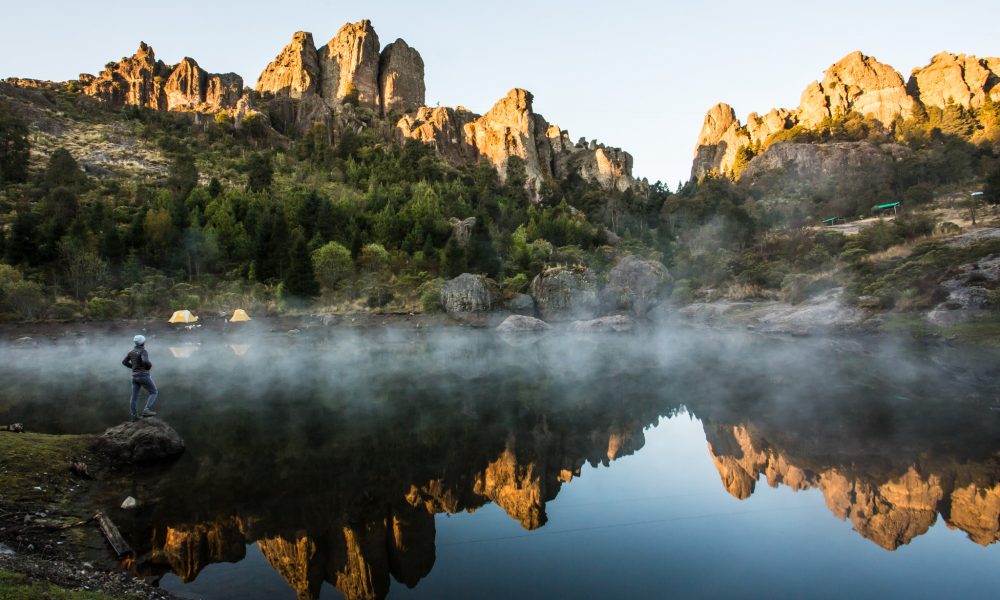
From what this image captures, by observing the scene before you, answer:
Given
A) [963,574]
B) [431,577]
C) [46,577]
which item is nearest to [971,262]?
[963,574]

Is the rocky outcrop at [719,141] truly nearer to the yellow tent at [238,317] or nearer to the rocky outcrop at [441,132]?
the rocky outcrop at [441,132]

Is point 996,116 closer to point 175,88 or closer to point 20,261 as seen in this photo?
point 20,261

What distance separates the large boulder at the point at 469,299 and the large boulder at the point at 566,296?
3712mm

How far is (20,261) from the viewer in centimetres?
3966

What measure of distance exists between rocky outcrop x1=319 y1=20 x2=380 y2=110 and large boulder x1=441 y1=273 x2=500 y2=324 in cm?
8128

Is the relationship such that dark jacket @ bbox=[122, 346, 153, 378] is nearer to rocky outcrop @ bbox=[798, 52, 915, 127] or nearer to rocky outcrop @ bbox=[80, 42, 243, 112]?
rocky outcrop @ bbox=[80, 42, 243, 112]

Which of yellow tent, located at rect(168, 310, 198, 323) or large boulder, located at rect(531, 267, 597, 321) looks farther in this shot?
large boulder, located at rect(531, 267, 597, 321)

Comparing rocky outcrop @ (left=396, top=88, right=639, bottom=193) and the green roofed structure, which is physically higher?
rocky outcrop @ (left=396, top=88, right=639, bottom=193)

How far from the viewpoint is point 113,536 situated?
6.37 m

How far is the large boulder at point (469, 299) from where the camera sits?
40.0m

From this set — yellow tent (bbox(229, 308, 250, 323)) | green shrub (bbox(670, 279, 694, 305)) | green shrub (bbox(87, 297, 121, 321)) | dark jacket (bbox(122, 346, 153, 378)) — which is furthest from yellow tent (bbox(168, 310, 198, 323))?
green shrub (bbox(670, 279, 694, 305))

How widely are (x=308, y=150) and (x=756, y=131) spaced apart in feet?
312

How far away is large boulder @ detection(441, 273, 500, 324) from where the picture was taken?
40.0m

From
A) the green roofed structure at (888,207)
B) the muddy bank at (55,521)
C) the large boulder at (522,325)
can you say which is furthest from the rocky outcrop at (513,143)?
the muddy bank at (55,521)
